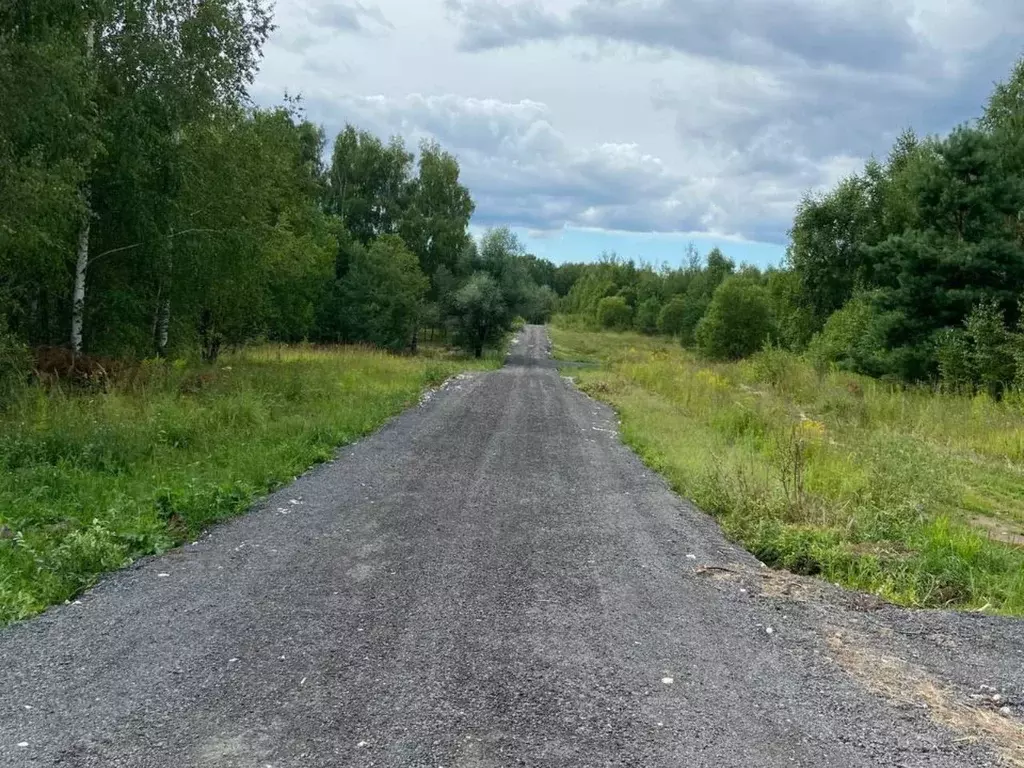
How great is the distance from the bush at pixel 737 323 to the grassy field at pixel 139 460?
3478 centimetres

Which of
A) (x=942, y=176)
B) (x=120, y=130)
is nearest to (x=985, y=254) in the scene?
(x=942, y=176)

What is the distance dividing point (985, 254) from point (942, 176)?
11.3 feet

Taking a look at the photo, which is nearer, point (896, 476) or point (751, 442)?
point (896, 476)

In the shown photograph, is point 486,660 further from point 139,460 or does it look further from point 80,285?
point 80,285

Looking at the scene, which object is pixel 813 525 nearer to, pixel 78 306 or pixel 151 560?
pixel 151 560

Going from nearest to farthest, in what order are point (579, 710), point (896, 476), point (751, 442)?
1. point (579, 710)
2. point (896, 476)
3. point (751, 442)

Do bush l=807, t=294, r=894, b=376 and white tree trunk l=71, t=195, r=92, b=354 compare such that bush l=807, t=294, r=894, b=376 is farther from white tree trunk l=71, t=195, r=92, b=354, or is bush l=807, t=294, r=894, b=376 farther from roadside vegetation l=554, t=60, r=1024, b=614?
white tree trunk l=71, t=195, r=92, b=354

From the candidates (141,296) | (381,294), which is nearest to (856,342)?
(381,294)

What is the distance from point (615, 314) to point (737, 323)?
48799 millimetres

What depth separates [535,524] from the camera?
709 cm

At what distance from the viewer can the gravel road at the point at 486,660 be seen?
3244 millimetres

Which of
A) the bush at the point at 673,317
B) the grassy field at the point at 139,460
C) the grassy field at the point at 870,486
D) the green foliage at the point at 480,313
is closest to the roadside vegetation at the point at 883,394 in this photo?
the grassy field at the point at 870,486

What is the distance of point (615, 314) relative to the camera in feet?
311

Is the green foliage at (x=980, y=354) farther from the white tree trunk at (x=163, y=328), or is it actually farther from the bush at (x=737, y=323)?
the bush at (x=737, y=323)
